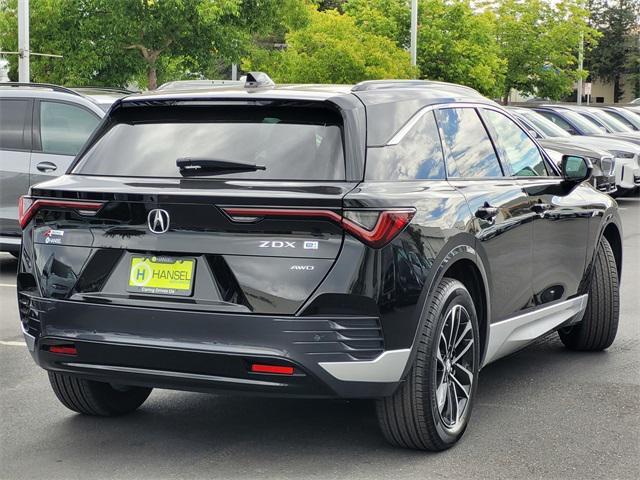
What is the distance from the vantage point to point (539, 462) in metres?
5.02

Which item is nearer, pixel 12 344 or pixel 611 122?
pixel 12 344

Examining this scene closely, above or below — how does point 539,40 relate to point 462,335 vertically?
above

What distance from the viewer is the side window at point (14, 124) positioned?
11.2 m

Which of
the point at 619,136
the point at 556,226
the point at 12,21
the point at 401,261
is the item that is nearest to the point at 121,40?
the point at 12,21

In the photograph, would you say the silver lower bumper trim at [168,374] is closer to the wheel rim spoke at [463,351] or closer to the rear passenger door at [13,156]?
the wheel rim spoke at [463,351]

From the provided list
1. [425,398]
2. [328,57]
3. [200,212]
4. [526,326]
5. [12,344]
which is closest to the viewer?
[200,212]

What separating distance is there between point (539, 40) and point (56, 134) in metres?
30.4

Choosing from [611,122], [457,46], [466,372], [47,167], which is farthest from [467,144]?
[457,46]

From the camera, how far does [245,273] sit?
4.64m

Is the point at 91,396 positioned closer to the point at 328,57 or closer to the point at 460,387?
the point at 460,387

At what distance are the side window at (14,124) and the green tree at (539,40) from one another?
2941cm

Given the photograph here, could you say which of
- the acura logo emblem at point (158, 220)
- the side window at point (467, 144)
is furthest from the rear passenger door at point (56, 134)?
the acura logo emblem at point (158, 220)

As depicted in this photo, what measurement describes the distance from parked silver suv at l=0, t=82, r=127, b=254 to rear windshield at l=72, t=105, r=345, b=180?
A: 5.85 metres

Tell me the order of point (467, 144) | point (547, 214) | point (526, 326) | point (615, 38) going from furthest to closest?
1. point (615, 38)
2. point (547, 214)
3. point (526, 326)
4. point (467, 144)
